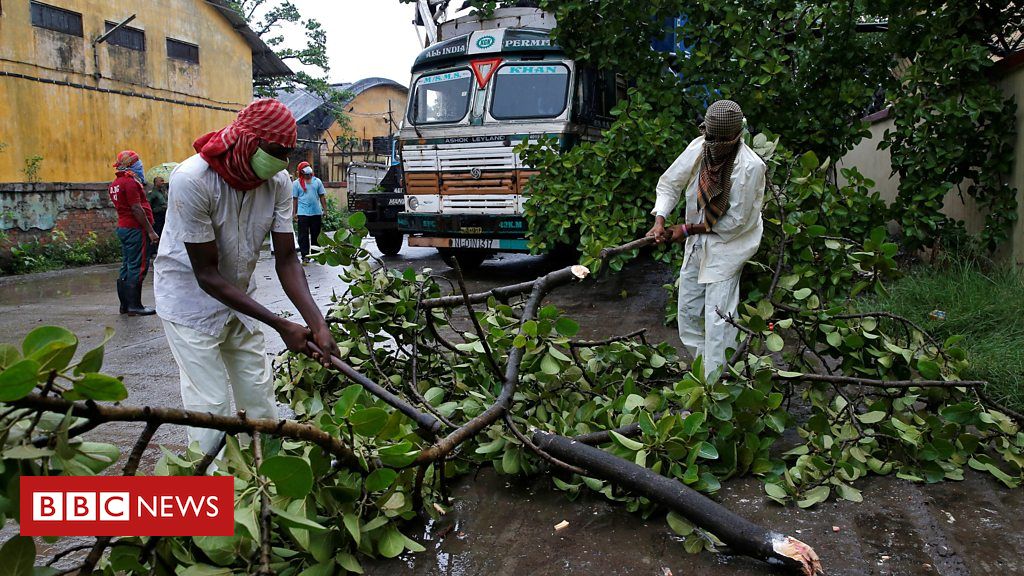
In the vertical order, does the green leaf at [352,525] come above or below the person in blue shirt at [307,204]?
below

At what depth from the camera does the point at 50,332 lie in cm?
158

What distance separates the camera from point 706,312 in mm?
4172

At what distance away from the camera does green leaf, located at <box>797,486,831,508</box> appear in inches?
120

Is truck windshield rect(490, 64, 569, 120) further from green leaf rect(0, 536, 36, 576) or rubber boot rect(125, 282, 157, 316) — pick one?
green leaf rect(0, 536, 36, 576)

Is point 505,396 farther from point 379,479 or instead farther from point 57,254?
point 57,254

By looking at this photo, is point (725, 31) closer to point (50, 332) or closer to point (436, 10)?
point (436, 10)

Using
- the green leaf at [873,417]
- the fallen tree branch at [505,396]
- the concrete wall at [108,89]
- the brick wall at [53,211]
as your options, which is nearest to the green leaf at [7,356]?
the fallen tree branch at [505,396]

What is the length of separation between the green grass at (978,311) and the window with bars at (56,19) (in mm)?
16241

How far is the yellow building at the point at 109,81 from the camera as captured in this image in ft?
46.6

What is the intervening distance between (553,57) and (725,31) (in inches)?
114

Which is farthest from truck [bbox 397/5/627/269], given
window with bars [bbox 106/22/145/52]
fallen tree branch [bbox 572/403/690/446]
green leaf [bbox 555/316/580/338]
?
window with bars [bbox 106/22/145/52]

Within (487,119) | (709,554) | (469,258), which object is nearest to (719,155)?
(709,554)

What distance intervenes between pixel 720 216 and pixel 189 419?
10.1ft

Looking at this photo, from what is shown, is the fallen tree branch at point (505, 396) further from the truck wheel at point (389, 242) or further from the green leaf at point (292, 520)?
the truck wheel at point (389, 242)
